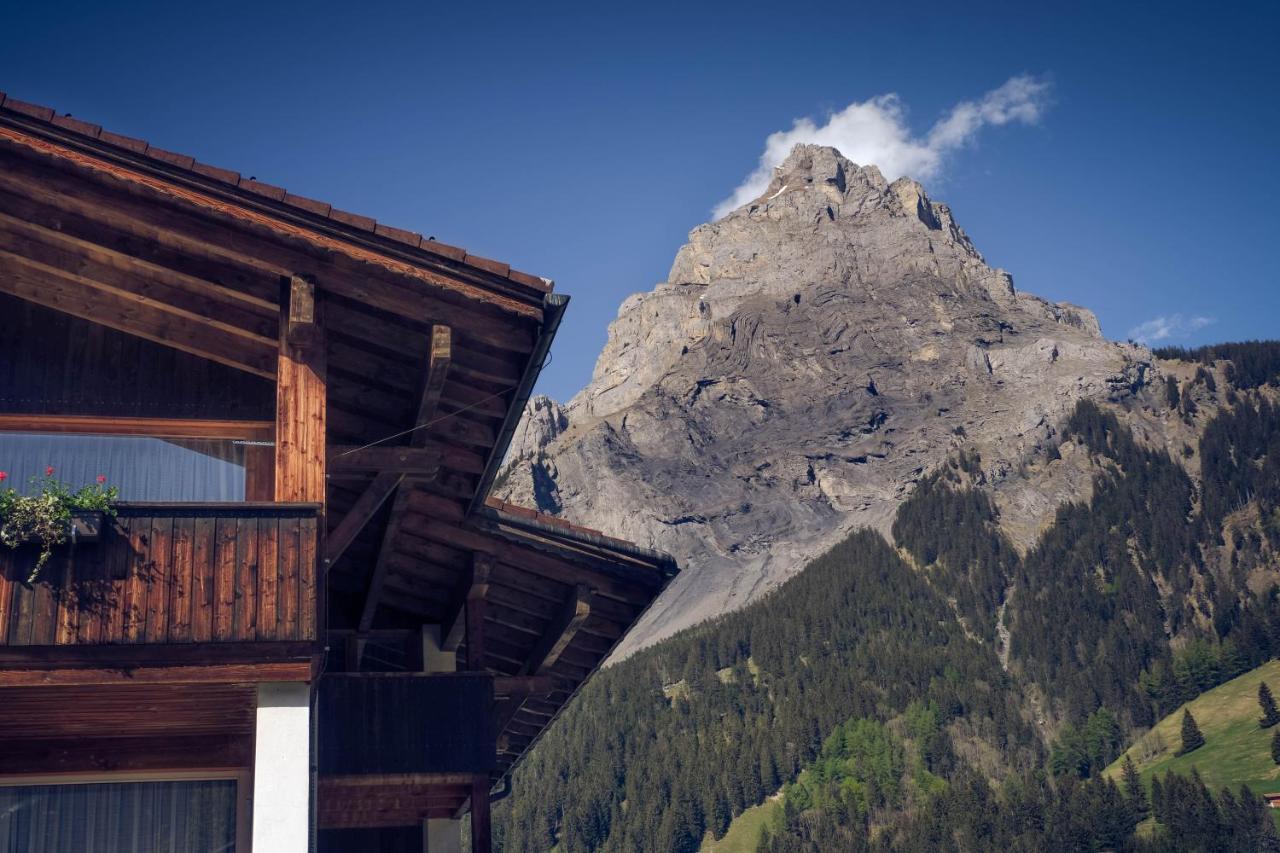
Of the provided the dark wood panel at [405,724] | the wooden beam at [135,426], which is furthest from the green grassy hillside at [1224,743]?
the wooden beam at [135,426]

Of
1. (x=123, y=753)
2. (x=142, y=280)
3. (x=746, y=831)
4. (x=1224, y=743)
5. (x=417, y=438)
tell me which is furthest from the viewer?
(x=746, y=831)

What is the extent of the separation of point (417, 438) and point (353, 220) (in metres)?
2.32

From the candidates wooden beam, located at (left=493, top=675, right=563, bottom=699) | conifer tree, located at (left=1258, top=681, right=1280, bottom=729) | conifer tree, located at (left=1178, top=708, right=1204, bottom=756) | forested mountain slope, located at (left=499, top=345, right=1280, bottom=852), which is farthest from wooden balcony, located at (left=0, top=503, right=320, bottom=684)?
conifer tree, located at (left=1258, top=681, right=1280, bottom=729)

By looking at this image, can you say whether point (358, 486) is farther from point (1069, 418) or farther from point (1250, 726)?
point (1069, 418)

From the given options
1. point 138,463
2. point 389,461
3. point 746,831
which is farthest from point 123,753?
point 746,831

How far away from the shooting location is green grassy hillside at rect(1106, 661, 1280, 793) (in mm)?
112812

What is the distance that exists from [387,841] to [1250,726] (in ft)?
418

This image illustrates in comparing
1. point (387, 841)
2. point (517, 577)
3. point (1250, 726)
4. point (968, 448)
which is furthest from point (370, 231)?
point (968, 448)

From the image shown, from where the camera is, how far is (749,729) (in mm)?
141750

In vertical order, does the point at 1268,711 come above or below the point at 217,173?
above

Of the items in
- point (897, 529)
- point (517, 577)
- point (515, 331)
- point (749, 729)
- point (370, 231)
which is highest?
point (897, 529)

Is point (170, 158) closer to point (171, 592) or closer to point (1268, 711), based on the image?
point (171, 592)

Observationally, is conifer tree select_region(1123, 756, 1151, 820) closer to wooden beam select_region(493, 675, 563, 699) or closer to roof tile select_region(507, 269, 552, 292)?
wooden beam select_region(493, 675, 563, 699)

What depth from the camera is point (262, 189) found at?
10.1m
